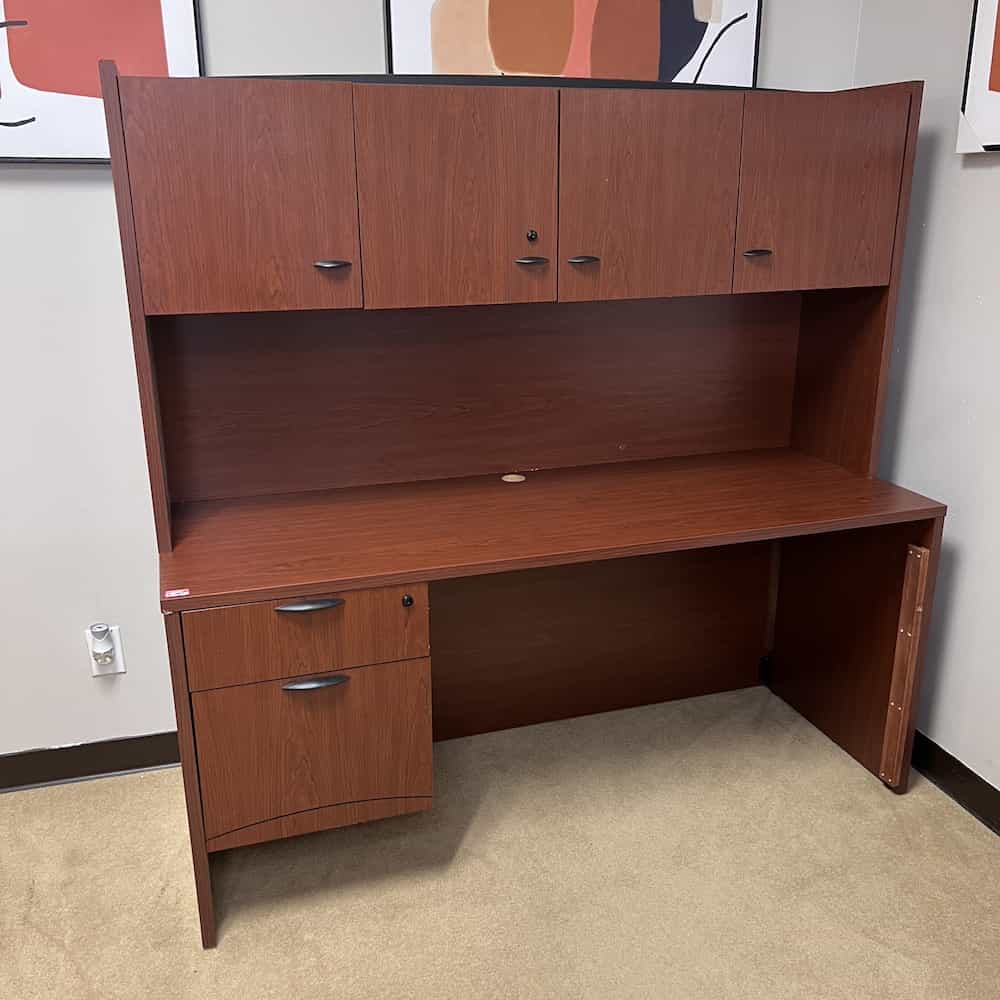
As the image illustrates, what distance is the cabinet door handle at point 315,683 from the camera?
1.79 meters

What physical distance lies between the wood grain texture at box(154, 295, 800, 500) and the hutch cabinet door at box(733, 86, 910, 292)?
1.06ft

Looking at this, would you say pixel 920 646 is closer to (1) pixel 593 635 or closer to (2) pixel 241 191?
(1) pixel 593 635

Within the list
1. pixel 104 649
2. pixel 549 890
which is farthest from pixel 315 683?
pixel 104 649

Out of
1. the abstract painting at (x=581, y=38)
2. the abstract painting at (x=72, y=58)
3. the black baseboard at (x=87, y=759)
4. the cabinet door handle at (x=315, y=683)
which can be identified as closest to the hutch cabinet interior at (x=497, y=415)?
the cabinet door handle at (x=315, y=683)

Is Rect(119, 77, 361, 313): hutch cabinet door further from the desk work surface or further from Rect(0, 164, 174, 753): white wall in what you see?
the desk work surface

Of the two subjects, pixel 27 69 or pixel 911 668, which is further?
pixel 911 668

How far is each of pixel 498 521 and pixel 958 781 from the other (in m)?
1.32

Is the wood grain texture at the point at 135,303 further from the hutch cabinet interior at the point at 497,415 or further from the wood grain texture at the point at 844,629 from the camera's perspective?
the wood grain texture at the point at 844,629

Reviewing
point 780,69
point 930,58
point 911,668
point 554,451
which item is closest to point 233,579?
point 554,451

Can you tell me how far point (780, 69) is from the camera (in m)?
2.37

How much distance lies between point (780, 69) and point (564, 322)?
2.77ft

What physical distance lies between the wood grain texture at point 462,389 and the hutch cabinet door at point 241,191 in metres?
0.32

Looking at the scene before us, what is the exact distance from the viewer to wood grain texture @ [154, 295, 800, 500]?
2170mm

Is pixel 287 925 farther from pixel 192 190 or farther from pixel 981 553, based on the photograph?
pixel 981 553
